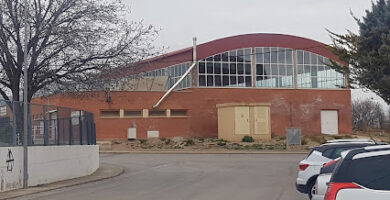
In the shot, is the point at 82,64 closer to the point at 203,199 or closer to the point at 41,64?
the point at 41,64

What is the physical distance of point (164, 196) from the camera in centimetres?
1611

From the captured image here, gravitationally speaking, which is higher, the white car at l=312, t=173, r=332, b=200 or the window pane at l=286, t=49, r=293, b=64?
the window pane at l=286, t=49, r=293, b=64

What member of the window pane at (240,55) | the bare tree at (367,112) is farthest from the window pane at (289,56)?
the bare tree at (367,112)

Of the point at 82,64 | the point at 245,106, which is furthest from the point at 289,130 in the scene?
the point at 82,64

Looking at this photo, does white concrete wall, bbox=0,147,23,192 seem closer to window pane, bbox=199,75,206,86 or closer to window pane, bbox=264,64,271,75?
window pane, bbox=199,75,206,86

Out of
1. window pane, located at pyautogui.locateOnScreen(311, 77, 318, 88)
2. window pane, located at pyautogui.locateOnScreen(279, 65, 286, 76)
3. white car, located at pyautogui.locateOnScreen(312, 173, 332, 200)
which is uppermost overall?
window pane, located at pyautogui.locateOnScreen(279, 65, 286, 76)

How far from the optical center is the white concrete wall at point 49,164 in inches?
725

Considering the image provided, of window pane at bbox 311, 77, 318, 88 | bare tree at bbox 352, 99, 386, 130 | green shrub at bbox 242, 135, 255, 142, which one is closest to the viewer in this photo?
green shrub at bbox 242, 135, 255, 142

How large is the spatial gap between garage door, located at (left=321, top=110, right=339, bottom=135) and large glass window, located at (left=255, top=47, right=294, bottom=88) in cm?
508

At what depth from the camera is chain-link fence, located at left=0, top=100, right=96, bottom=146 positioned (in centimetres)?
1883

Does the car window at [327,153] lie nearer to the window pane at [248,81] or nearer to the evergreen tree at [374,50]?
the evergreen tree at [374,50]

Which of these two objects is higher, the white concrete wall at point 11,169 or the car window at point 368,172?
the car window at point 368,172

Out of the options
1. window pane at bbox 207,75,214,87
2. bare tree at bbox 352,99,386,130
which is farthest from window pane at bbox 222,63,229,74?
bare tree at bbox 352,99,386,130

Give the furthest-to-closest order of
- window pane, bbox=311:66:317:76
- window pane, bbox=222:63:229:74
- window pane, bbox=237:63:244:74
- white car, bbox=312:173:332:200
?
window pane, bbox=311:66:317:76 < window pane, bbox=237:63:244:74 < window pane, bbox=222:63:229:74 < white car, bbox=312:173:332:200
